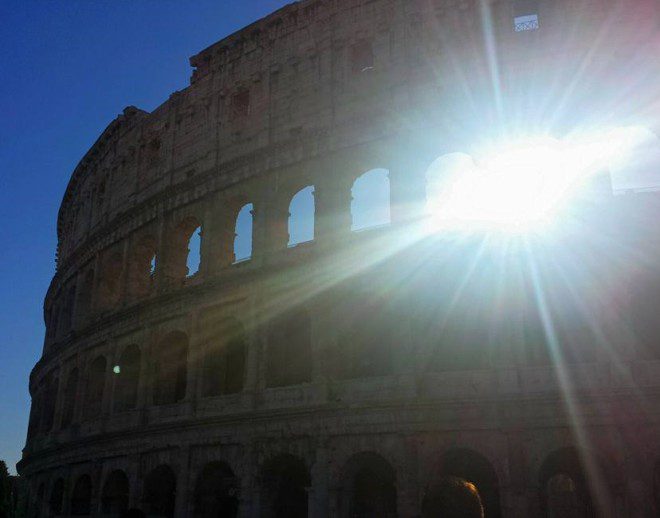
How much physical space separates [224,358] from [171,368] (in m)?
2.20

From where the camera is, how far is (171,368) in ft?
65.9

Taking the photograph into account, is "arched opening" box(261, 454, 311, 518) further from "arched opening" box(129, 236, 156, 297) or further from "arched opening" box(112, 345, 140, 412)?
"arched opening" box(129, 236, 156, 297)

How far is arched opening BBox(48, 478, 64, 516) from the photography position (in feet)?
74.9

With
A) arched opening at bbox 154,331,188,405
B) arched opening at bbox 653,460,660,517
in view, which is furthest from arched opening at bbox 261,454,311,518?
arched opening at bbox 653,460,660,517

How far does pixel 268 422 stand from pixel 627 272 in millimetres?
8976

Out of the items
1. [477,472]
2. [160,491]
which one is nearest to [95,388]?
[160,491]

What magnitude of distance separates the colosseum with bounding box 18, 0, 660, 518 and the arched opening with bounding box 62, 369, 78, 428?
124 centimetres

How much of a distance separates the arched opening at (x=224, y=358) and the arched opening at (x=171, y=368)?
1526 mm

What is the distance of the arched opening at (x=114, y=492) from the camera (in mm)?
20141

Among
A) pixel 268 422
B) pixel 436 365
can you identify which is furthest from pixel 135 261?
pixel 436 365

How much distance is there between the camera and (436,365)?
15234 millimetres

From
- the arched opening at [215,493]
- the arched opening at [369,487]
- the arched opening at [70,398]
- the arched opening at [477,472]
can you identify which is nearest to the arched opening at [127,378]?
the arched opening at [70,398]

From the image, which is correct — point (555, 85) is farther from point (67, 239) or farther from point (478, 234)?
point (67, 239)

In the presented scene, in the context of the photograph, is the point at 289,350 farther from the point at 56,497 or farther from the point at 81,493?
the point at 56,497
